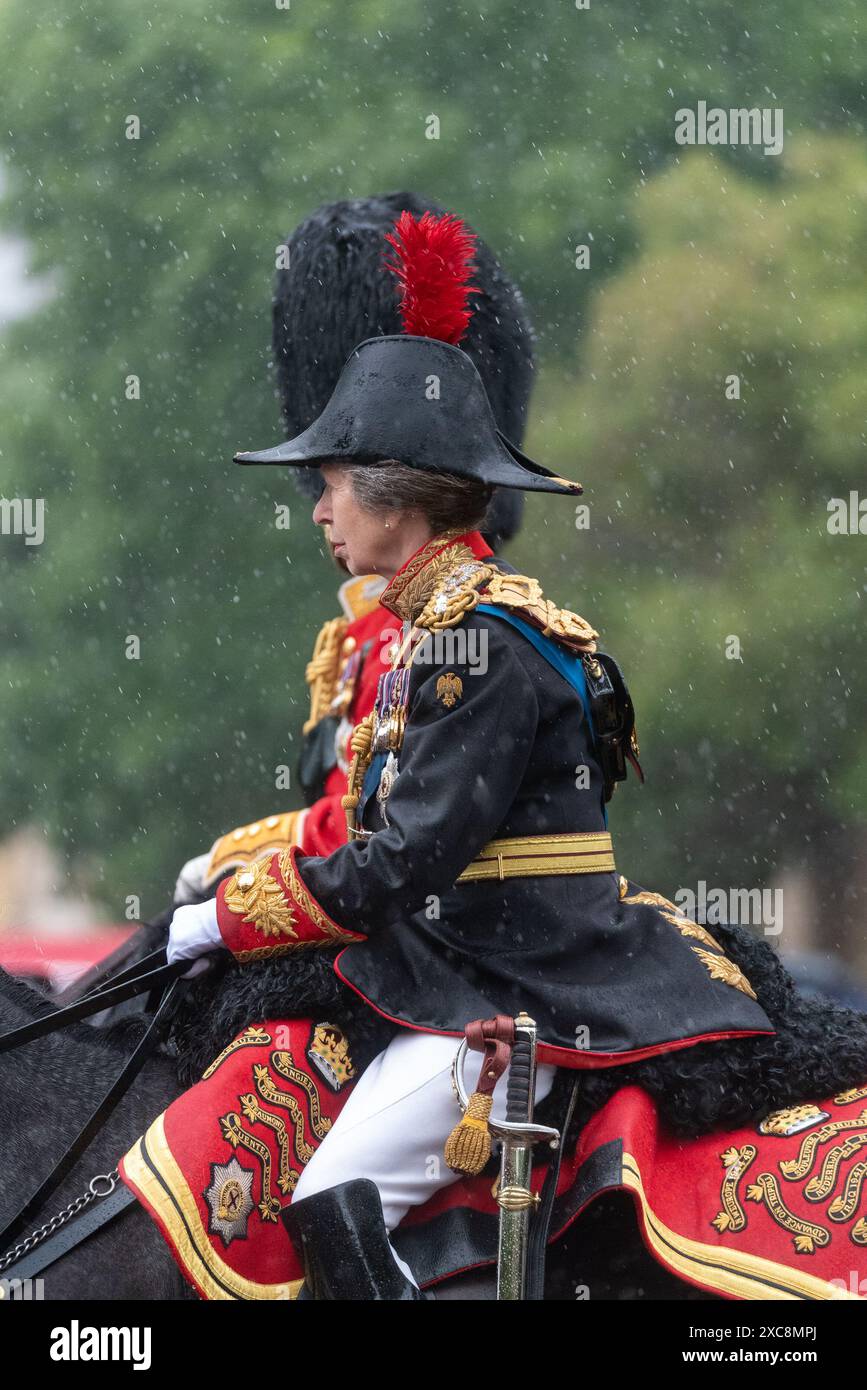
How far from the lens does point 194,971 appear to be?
3566mm

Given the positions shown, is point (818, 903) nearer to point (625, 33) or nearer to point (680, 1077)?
point (625, 33)

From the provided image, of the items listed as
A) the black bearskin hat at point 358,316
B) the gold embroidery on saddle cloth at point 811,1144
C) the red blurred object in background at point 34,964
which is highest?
the black bearskin hat at point 358,316

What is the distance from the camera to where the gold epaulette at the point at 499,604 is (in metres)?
3.50

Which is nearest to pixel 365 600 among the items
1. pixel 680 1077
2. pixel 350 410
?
pixel 350 410

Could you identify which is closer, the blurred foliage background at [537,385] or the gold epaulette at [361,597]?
the gold epaulette at [361,597]

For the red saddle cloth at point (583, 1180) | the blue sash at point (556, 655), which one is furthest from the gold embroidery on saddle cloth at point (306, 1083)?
the blue sash at point (556, 655)

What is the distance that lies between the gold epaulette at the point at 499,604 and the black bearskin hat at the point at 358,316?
1.96 meters

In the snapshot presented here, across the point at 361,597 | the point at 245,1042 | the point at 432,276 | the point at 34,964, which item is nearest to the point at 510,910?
the point at 245,1042

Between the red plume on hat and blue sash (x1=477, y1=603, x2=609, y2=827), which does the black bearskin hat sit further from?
blue sash (x1=477, y1=603, x2=609, y2=827)

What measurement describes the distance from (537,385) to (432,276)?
6.13m

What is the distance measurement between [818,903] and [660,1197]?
718cm

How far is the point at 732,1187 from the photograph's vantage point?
→ 11.2 ft

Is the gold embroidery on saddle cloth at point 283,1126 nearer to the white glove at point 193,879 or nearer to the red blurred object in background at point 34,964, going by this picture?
the red blurred object in background at point 34,964

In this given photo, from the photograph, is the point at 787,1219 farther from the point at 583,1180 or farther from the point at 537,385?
the point at 537,385
